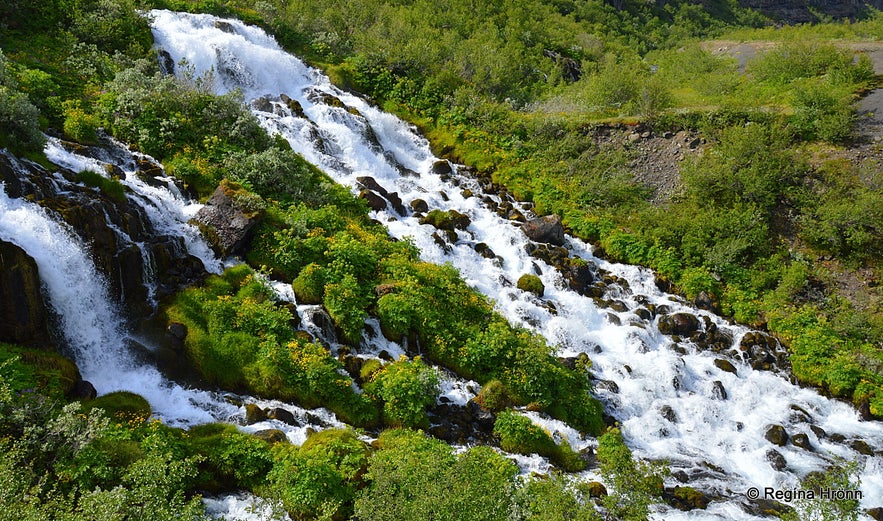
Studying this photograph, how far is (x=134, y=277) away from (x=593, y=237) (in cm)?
1912

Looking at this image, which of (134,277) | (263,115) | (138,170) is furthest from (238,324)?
(263,115)

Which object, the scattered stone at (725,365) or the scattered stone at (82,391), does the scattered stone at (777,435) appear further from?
the scattered stone at (82,391)

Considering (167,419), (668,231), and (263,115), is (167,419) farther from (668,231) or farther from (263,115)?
(668,231)

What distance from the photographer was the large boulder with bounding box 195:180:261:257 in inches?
652

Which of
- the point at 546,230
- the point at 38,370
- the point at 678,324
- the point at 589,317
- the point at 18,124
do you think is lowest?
the point at 589,317

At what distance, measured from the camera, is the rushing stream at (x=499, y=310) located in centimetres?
1269

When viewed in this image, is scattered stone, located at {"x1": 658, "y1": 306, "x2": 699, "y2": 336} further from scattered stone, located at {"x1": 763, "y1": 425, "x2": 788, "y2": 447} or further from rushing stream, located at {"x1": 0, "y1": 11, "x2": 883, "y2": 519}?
scattered stone, located at {"x1": 763, "y1": 425, "x2": 788, "y2": 447}

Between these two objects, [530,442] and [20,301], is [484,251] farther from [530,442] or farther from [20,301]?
[20,301]

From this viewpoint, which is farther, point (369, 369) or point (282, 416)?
→ point (369, 369)

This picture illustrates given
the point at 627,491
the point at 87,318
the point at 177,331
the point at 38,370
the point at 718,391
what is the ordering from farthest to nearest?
the point at 718,391 < the point at 177,331 < the point at 87,318 < the point at 38,370 < the point at 627,491

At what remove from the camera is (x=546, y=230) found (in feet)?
79.8

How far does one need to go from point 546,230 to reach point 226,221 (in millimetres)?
13604

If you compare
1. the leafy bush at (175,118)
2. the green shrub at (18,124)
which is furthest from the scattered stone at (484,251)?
the green shrub at (18,124)

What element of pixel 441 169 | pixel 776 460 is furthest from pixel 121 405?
pixel 441 169
